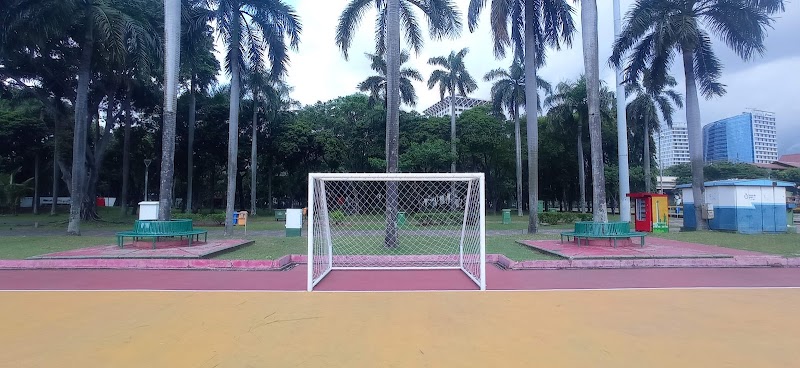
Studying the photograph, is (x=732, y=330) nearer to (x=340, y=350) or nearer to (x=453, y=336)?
(x=453, y=336)

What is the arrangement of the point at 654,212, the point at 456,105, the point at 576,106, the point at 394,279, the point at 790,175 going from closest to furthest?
the point at 394,279
the point at 654,212
the point at 576,106
the point at 456,105
the point at 790,175

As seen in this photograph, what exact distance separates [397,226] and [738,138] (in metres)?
77.9

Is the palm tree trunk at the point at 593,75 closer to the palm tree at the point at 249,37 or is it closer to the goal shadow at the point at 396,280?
the goal shadow at the point at 396,280

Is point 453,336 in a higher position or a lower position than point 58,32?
lower

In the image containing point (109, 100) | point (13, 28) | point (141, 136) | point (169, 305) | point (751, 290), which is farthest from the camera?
point (141, 136)

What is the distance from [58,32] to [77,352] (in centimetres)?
1712

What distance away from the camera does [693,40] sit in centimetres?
1841

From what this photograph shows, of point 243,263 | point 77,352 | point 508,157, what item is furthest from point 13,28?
point 508,157

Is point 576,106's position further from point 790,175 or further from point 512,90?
point 790,175

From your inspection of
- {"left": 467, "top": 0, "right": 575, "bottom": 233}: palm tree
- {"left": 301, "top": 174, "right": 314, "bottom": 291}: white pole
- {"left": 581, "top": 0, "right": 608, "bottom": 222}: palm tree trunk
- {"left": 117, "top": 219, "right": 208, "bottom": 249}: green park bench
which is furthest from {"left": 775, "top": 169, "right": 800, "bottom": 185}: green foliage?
{"left": 117, "top": 219, "right": 208, "bottom": 249}: green park bench

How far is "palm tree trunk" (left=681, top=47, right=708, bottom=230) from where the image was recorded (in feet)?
63.3

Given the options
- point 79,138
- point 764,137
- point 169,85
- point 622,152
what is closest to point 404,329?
point 169,85

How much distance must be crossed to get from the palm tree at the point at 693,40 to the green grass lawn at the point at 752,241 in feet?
9.05

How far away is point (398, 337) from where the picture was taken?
5102 millimetres
